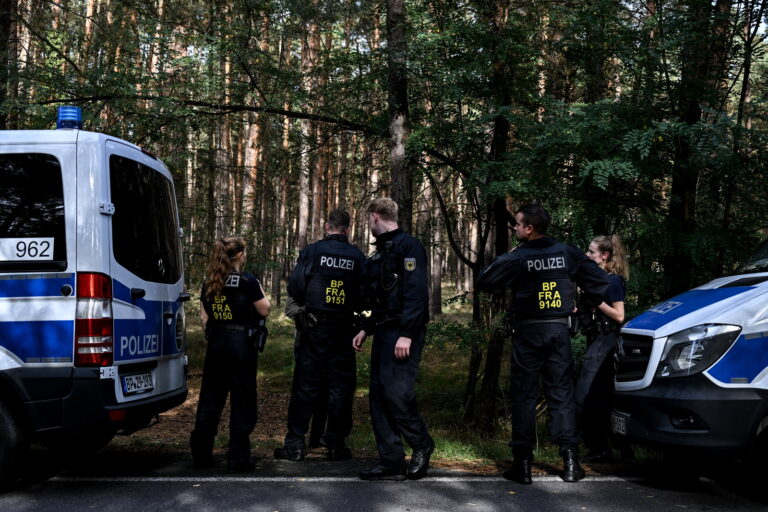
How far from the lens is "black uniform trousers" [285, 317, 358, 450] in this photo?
595 centimetres

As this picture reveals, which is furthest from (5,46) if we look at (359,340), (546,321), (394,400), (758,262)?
(758,262)

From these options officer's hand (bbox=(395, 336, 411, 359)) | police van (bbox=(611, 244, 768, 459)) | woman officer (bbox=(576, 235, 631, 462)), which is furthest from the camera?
woman officer (bbox=(576, 235, 631, 462))

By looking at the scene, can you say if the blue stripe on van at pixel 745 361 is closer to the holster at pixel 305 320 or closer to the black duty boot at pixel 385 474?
the black duty boot at pixel 385 474

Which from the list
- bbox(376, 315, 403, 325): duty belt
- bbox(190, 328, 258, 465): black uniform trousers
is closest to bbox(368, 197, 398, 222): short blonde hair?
bbox(376, 315, 403, 325): duty belt

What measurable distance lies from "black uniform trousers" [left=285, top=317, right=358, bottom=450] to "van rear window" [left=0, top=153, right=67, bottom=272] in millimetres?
2134

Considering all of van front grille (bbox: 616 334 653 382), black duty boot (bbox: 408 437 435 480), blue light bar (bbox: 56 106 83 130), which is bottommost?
black duty boot (bbox: 408 437 435 480)

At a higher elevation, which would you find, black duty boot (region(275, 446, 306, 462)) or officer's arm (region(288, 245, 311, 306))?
officer's arm (region(288, 245, 311, 306))

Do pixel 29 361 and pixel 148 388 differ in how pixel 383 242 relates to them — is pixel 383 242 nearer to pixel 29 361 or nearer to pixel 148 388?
pixel 148 388

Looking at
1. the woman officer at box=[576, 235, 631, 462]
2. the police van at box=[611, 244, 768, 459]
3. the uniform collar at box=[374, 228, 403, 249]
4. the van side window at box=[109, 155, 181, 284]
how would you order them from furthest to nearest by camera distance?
the woman officer at box=[576, 235, 631, 462]
the uniform collar at box=[374, 228, 403, 249]
the van side window at box=[109, 155, 181, 284]
the police van at box=[611, 244, 768, 459]

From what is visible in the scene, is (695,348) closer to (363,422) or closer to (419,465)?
(419,465)

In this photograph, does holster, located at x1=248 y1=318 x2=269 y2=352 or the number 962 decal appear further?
holster, located at x1=248 y1=318 x2=269 y2=352

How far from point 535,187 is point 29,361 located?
17.2 ft

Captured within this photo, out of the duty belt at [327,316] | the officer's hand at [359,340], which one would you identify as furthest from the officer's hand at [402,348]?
the duty belt at [327,316]

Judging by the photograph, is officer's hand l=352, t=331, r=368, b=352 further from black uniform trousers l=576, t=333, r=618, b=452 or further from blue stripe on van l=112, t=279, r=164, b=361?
black uniform trousers l=576, t=333, r=618, b=452
